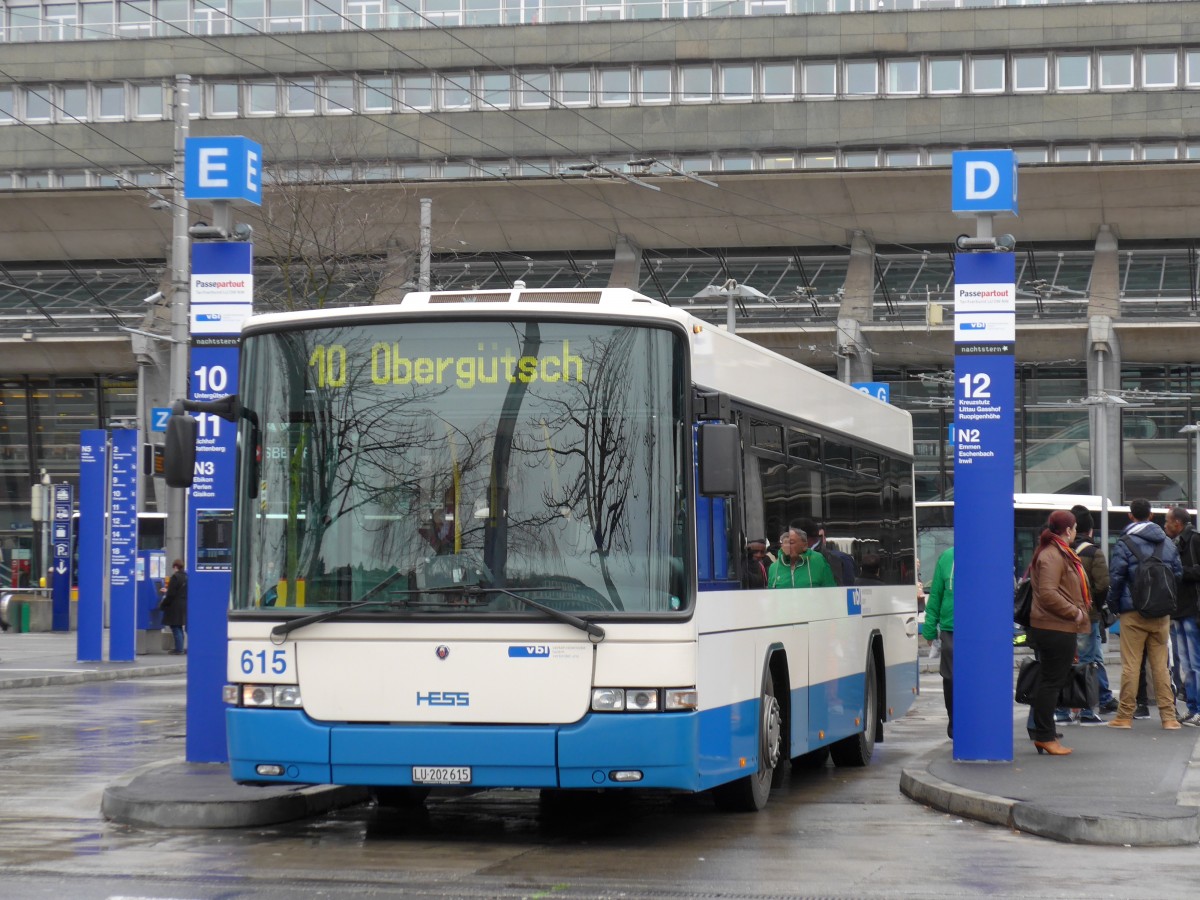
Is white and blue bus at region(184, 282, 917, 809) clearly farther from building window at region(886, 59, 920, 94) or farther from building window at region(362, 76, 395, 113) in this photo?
building window at region(362, 76, 395, 113)

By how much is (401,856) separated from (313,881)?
97cm

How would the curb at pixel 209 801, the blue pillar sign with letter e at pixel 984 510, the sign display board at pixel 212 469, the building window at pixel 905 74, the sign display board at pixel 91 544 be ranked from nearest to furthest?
the curb at pixel 209 801
the sign display board at pixel 212 469
the blue pillar sign with letter e at pixel 984 510
the sign display board at pixel 91 544
the building window at pixel 905 74

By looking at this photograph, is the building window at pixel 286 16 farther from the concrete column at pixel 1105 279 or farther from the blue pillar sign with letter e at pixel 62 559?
the concrete column at pixel 1105 279

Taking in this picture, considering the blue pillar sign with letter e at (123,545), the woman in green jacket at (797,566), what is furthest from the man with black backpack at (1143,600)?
the blue pillar sign with letter e at (123,545)

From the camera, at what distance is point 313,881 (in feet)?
27.5

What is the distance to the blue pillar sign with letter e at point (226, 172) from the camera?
12.7 meters

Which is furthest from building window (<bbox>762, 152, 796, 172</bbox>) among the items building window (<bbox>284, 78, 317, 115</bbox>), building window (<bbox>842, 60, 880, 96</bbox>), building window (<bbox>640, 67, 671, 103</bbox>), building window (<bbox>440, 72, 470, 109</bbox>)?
building window (<bbox>284, 78, 317, 115</bbox>)

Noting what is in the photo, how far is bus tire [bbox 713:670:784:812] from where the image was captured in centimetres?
1084

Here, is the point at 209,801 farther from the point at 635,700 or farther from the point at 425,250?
the point at 425,250

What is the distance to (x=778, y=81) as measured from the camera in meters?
47.9

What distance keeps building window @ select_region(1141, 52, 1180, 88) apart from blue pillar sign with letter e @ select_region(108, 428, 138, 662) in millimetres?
28582

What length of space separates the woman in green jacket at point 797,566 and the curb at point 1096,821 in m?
1.79

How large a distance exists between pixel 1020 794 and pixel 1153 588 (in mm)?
4983

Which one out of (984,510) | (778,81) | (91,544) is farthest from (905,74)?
(984,510)
